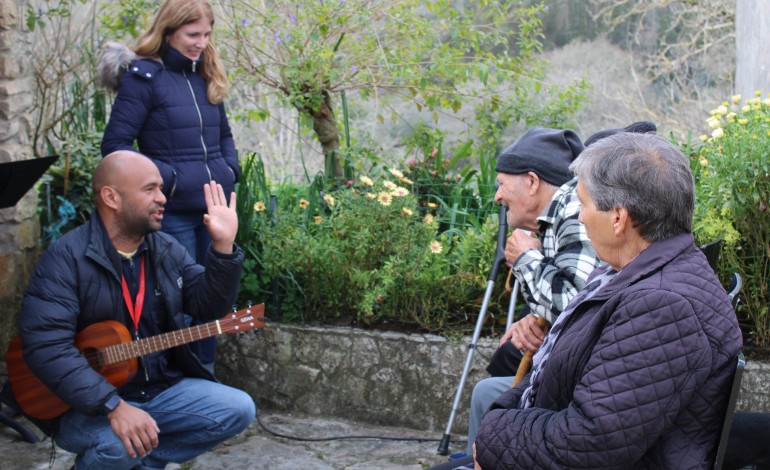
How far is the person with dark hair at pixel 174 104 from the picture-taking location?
15.1ft

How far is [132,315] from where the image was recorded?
3609mm

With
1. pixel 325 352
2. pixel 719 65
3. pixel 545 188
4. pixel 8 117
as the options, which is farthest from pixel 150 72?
pixel 719 65

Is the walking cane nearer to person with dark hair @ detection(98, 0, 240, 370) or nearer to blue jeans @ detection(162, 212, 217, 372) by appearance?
blue jeans @ detection(162, 212, 217, 372)

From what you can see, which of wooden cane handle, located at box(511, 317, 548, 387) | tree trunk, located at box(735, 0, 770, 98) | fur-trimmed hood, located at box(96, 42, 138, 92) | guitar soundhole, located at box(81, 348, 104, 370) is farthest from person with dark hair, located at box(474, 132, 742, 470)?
tree trunk, located at box(735, 0, 770, 98)

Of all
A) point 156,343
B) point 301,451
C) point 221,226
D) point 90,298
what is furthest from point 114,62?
point 301,451

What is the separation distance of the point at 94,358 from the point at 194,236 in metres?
1.40

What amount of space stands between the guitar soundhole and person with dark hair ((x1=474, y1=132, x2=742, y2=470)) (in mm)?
1663

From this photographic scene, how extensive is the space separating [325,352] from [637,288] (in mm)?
3042

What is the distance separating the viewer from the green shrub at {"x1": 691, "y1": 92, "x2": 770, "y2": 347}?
14.0 feet

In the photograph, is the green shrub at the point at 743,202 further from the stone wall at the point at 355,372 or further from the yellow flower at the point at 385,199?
the yellow flower at the point at 385,199

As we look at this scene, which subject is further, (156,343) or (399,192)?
(399,192)

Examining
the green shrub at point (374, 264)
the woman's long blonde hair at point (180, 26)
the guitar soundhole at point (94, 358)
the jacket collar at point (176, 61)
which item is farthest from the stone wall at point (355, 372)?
the guitar soundhole at point (94, 358)

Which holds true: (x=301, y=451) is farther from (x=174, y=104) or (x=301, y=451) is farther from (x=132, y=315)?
(x=174, y=104)

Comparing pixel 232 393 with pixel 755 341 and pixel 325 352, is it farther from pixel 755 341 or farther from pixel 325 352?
pixel 755 341
